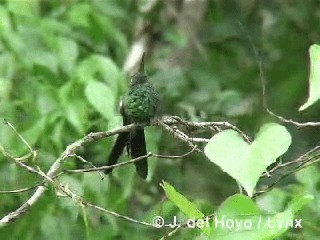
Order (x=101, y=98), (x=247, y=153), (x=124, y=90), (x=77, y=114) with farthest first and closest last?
(x=124, y=90)
(x=77, y=114)
(x=101, y=98)
(x=247, y=153)

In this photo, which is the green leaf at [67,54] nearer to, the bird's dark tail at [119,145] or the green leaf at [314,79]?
the bird's dark tail at [119,145]

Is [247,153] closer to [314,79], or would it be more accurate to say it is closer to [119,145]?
[314,79]

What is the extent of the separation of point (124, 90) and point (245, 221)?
1.05 meters

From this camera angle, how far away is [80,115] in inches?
69.8

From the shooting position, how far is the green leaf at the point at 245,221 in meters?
0.92

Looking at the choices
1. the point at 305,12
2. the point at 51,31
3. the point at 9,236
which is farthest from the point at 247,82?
the point at 9,236

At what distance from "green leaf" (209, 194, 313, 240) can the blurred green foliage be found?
430 millimetres

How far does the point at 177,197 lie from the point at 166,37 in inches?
63.7

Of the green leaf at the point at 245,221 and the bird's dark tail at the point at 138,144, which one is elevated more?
the bird's dark tail at the point at 138,144

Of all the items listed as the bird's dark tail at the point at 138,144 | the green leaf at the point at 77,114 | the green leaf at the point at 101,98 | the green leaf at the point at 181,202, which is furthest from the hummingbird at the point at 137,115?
the green leaf at the point at 181,202

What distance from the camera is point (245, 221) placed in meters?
0.93

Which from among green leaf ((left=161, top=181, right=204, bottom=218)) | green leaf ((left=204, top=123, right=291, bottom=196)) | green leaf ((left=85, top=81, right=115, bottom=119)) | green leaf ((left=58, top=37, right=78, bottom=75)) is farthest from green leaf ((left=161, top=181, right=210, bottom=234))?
green leaf ((left=58, top=37, right=78, bottom=75))

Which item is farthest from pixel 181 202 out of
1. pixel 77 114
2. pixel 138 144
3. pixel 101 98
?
pixel 77 114

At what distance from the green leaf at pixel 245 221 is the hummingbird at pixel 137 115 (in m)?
0.48
